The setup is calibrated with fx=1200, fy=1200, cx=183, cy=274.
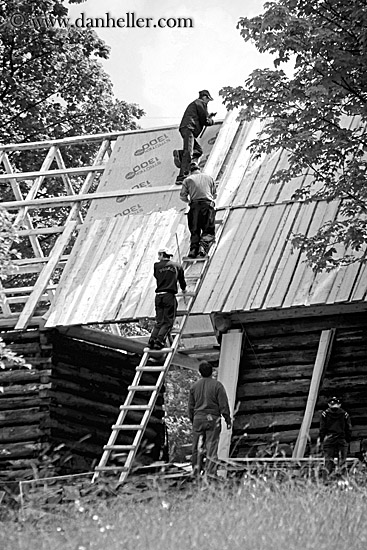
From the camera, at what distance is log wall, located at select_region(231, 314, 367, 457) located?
15859 mm

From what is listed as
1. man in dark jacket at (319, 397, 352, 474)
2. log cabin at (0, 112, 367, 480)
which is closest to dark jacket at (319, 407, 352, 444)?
man in dark jacket at (319, 397, 352, 474)

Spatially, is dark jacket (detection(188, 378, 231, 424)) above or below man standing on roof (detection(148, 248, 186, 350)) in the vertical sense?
below

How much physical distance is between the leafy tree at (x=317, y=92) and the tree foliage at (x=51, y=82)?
11.4 metres

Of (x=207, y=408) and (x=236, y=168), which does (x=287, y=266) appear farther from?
(x=207, y=408)

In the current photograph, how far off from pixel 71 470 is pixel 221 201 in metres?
4.63

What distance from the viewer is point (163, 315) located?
15289 mm

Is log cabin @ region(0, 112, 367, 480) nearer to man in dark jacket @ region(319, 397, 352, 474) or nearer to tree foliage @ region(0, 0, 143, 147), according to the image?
man in dark jacket @ region(319, 397, 352, 474)

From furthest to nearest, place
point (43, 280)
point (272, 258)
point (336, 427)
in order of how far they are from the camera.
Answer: point (43, 280) → point (272, 258) → point (336, 427)

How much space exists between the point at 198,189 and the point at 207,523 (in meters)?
8.30

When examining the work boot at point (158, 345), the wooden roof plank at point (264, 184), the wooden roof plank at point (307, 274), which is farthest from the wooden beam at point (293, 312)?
the wooden roof plank at point (264, 184)

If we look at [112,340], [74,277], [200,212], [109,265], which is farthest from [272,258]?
[112,340]

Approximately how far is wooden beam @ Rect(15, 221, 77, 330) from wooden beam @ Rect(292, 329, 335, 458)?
436 centimetres

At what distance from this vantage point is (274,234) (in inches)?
667

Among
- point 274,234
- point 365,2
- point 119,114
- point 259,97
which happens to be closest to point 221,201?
point 274,234
